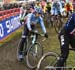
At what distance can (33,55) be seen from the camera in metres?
10.4

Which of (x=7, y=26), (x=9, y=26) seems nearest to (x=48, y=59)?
(x=7, y=26)

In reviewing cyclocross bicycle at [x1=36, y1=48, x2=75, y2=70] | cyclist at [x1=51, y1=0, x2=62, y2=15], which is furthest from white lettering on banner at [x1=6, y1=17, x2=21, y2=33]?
cyclocross bicycle at [x1=36, y1=48, x2=75, y2=70]

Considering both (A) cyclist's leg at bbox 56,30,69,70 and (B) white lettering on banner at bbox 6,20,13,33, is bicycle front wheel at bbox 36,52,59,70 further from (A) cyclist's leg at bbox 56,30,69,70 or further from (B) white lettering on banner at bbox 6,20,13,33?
(B) white lettering on banner at bbox 6,20,13,33

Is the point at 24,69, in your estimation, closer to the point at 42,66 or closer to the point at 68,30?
the point at 42,66

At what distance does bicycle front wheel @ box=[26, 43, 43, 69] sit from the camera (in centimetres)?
1036

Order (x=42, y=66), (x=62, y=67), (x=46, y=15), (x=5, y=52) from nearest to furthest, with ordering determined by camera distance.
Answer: (x=62, y=67), (x=42, y=66), (x=5, y=52), (x=46, y=15)

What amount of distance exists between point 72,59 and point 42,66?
3.45m

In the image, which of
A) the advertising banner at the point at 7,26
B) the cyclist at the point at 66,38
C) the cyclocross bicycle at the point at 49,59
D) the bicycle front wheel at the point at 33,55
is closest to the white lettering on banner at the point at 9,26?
the advertising banner at the point at 7,26

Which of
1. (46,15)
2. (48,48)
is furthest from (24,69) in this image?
(46,15)

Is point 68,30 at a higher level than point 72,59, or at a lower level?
higher

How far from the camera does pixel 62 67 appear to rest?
7551 millimetres

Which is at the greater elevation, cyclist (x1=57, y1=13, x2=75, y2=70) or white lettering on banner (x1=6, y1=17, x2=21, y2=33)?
cyclist (x1=57, y1=13, x2=75, y2=70)

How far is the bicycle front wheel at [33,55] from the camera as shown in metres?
10.4

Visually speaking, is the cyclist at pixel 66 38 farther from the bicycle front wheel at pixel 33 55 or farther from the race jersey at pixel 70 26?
the bicycle front wheel at pixel 33 55
